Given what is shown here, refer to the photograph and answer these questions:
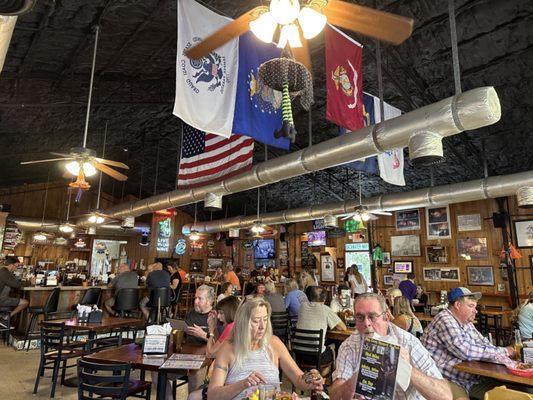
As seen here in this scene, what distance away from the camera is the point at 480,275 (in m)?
Answer: 9.74

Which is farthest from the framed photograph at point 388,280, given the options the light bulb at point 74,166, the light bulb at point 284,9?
the light bulb at point 284,9

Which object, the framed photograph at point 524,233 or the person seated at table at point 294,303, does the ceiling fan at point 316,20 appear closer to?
the person seated at table at point 294,303

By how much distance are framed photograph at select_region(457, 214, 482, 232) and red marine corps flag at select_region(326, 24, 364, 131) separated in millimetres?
7248

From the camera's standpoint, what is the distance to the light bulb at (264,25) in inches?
93.7

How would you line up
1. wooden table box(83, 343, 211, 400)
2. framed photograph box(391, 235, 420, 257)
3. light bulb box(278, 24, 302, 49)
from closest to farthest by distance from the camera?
light bulb box(278, 24, 302, 49), wooden table box(83, 343, 211, 400), framed photograph box(391, 235, 420, 257)

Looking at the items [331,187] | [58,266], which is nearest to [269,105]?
[331,187]

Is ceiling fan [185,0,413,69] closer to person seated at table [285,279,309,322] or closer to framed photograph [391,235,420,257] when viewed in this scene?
person seated at table [285,279,309,322]

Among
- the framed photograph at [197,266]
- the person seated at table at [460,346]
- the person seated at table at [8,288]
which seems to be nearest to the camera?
the person seated at table at [460,346]

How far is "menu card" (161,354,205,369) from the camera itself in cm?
A: 273

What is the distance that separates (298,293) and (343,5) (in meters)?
5.48

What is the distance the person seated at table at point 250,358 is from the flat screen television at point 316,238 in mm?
11374

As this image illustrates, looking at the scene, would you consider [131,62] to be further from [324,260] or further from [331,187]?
[324,260]

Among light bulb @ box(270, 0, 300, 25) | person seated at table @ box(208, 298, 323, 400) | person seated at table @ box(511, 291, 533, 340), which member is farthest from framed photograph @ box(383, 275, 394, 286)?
light bulb @ box(270, 0, 300, 25)

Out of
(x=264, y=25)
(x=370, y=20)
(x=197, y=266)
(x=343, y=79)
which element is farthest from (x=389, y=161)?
(x=197, y=266)
